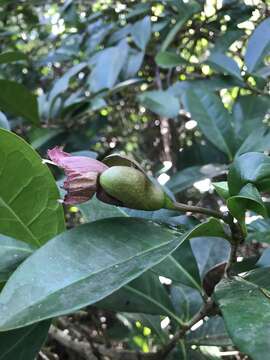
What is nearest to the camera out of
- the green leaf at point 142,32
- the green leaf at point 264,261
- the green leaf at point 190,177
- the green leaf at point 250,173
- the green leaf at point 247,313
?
the green leaf at point 247,313

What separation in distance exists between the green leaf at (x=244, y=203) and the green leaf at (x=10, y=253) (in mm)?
239

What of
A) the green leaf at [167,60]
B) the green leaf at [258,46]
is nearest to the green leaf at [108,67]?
the green leaf at [167,60]

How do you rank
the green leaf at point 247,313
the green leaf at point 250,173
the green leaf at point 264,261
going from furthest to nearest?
the green leaf at point 264,261, the green leaf at point 250,173, the green leaf at point 247,313

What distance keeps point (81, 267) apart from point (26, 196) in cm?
12

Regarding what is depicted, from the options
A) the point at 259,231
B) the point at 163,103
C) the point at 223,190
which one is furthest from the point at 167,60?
the point at 223,190

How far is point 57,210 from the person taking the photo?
1.97ft

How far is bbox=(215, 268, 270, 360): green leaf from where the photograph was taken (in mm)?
429

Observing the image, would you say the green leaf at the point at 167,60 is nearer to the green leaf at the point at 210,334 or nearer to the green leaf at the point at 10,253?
the green leaf at the point at 210,334

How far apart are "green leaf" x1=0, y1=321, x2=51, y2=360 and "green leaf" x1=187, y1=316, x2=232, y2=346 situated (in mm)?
307

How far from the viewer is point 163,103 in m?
1.20

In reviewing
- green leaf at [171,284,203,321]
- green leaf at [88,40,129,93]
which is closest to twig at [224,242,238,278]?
green leaf at [171,284,203,321]

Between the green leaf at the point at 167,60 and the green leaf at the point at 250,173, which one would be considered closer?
the green leaf at the point at 250,173

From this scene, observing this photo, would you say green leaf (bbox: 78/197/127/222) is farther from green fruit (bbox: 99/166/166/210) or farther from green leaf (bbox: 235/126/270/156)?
green leaf (bbox: 235/126/270/156)

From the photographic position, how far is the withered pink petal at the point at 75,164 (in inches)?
20.5
